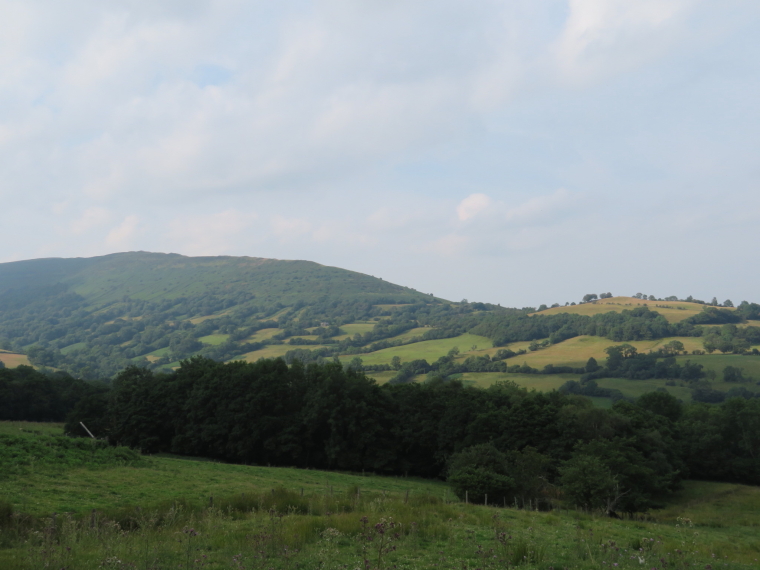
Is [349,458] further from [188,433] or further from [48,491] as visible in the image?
[48,491]

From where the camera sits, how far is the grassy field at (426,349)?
532ft

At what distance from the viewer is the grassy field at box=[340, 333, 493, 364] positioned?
532 ft

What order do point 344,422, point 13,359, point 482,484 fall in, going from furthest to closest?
point 13,359 < point 344,422 < point 482,484

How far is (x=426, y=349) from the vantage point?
173500 mm

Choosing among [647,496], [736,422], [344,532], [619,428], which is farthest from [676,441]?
[344,532]

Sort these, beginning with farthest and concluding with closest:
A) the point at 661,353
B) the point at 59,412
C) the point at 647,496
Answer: the point at 661,353 < the point at 59,412 < the point at 647,496

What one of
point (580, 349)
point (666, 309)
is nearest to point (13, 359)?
point (580, 349)

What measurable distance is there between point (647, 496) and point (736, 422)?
104 feet

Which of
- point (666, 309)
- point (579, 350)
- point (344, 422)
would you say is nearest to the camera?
point (344, 422)

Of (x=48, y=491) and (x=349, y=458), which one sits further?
(x=349, y=458)

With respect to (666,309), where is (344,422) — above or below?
below

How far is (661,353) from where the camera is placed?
135 metres

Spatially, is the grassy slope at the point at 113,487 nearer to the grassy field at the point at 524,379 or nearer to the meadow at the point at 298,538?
the meadow at the point at 298,538

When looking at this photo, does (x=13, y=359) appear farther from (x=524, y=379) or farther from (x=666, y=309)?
(x=666, y=309)
